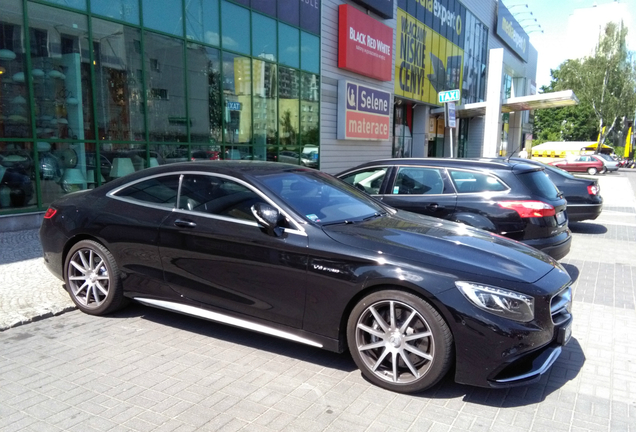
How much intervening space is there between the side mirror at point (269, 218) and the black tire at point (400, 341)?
85 cm

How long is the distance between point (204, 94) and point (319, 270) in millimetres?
10088

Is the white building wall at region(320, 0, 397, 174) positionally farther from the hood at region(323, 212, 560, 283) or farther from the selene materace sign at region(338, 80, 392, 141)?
the hood at region(323, 212, 560, 283)

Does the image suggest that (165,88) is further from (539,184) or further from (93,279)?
(539,184)

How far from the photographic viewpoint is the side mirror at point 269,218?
3615mm

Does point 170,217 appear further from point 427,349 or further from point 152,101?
point 152,101

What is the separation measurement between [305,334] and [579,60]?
6369 cm

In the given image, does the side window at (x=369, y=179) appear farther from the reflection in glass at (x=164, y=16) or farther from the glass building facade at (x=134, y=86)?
the reflection in glass at (x=164, y=16)

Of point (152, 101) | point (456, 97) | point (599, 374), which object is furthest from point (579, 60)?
point (599, 374)

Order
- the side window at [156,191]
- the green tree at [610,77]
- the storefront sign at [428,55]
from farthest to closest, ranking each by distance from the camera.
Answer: the green tree at [610,77] < the storefront sign at [428,55] < the side window at [156,191]

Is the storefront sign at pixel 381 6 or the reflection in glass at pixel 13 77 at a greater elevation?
the storefront sign at pixel 381 6

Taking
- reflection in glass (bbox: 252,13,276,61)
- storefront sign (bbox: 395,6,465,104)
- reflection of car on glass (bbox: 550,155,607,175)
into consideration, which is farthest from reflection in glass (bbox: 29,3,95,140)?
reflection of car on glass (bbox: 550,155,607,175)

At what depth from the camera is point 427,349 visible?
3193 mm

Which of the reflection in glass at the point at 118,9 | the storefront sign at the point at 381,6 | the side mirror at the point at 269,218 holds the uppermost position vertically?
the storefront sign at the point at 381,6

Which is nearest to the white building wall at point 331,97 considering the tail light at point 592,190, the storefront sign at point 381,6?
the storefront sign at point 381,6
